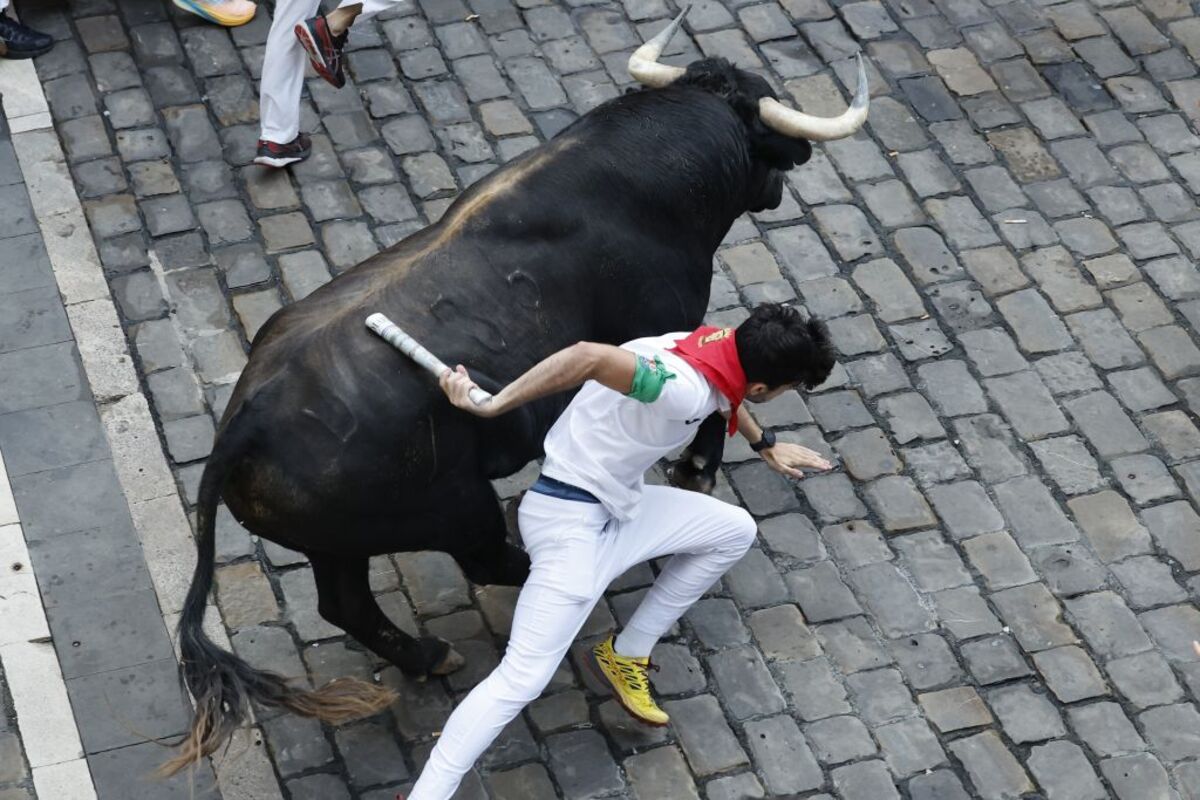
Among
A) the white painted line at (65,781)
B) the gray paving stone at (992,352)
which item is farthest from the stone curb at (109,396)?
the gray paving stone at (992,352)

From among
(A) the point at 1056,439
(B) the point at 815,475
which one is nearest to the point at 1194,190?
(A) the point at 1056,439

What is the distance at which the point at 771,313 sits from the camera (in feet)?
16.4

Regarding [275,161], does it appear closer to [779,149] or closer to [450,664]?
[779,149]

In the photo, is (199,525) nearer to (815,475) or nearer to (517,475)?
(517,475)

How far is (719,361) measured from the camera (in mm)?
4961

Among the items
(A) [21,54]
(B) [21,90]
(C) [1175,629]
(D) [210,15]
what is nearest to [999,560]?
(C) [1175,629]

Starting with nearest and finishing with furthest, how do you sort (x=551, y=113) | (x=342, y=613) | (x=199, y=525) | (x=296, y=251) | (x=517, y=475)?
(x=199, y=525), (x=342, y=613), (x=517, y=475), (x=296, y=251), (x=551, y=113)

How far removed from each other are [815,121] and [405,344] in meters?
1.83

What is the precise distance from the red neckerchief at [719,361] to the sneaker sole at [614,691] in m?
1.26

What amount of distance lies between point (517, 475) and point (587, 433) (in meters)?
1.60

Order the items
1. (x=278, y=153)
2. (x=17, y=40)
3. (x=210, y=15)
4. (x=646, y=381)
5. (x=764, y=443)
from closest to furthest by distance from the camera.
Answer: (x=646, y=381)
(x=764, y=443)
(x=278, y=153)
(x=17, y=40)
(x=210, y=15)

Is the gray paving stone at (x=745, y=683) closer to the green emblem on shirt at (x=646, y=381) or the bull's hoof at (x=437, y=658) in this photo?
the bull's hoof at (x=437, y=658)

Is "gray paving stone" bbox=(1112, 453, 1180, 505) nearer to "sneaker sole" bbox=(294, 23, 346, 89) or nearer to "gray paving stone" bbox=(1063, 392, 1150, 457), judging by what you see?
"gray paving stone" bbox=(1063, 392, 1150, 457)

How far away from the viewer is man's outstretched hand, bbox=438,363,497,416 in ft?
15.4
